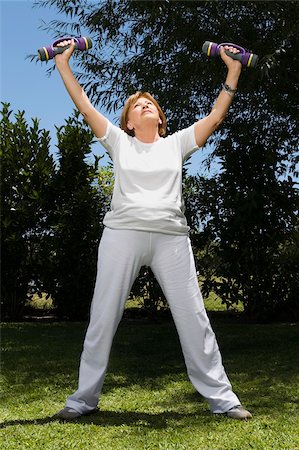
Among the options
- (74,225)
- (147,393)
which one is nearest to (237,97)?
(74,225)

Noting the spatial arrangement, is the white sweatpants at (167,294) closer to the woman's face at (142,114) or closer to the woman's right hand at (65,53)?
the woman's face at (142,114)

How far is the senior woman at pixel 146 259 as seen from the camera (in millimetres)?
4105

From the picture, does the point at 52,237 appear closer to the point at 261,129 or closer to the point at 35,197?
the point at 35,197

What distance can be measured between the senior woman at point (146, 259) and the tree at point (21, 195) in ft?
19.5

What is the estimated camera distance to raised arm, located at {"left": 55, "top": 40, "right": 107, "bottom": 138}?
4.23m

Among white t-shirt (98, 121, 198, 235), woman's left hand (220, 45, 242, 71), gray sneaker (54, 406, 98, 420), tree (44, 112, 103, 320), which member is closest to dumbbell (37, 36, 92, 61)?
white t-shirt (98, 121, 198, 235)

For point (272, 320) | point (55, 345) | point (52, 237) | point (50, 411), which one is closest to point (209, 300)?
point (272, 320)

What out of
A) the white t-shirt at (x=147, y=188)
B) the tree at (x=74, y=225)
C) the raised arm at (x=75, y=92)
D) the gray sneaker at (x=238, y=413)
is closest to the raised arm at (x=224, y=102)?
the white t-shirt at (x=147, y=188)

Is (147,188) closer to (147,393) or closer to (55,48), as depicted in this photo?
(55,48)

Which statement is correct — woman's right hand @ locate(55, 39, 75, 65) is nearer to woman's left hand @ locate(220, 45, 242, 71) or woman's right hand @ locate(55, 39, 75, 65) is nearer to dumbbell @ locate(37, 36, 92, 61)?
dumbbell @ locate(37, 36, 92, 61)

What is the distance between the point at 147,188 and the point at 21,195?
6244 millimetres

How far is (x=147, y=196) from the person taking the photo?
4105 mm

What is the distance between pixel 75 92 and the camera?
427 centimetres

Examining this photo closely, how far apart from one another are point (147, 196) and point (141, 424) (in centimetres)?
133
